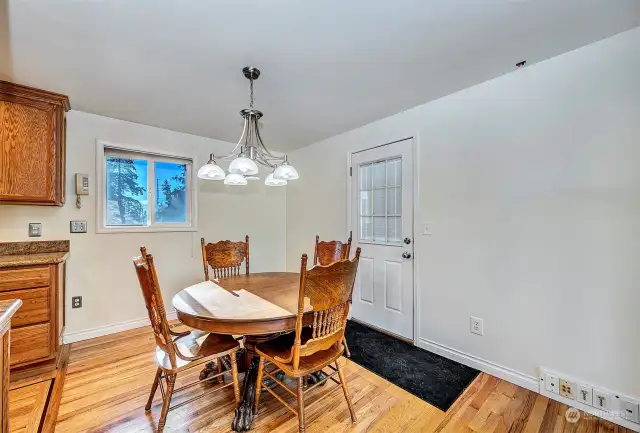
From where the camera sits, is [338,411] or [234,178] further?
[234,178]

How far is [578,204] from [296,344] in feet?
6.38

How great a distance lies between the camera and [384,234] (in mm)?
2961

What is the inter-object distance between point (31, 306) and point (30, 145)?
1.29m

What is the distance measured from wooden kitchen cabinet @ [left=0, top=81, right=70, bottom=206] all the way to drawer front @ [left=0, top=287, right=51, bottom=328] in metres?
0.75

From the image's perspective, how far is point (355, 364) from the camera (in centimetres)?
231

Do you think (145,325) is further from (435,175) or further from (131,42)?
(435,175)

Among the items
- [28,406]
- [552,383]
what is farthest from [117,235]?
[552,383]

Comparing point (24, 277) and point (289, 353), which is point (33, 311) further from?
point (289, 353)

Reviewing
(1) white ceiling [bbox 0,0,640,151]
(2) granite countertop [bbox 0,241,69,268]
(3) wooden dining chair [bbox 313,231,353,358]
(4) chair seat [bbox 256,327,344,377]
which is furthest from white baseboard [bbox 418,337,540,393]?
(2) granite countertop [bbox 0,241,69,268]

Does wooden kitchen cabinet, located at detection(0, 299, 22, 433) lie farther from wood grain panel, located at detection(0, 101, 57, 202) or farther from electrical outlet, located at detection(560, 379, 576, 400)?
electrical outlet, located at detection(560, 379, 576, 400)

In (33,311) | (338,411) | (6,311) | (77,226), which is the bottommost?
(338,411)

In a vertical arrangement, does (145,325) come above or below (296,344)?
below

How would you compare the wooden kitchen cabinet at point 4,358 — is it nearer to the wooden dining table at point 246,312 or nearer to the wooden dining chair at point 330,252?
the wooden dining table at point 246,312

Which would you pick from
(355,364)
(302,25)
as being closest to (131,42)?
(302,25)
